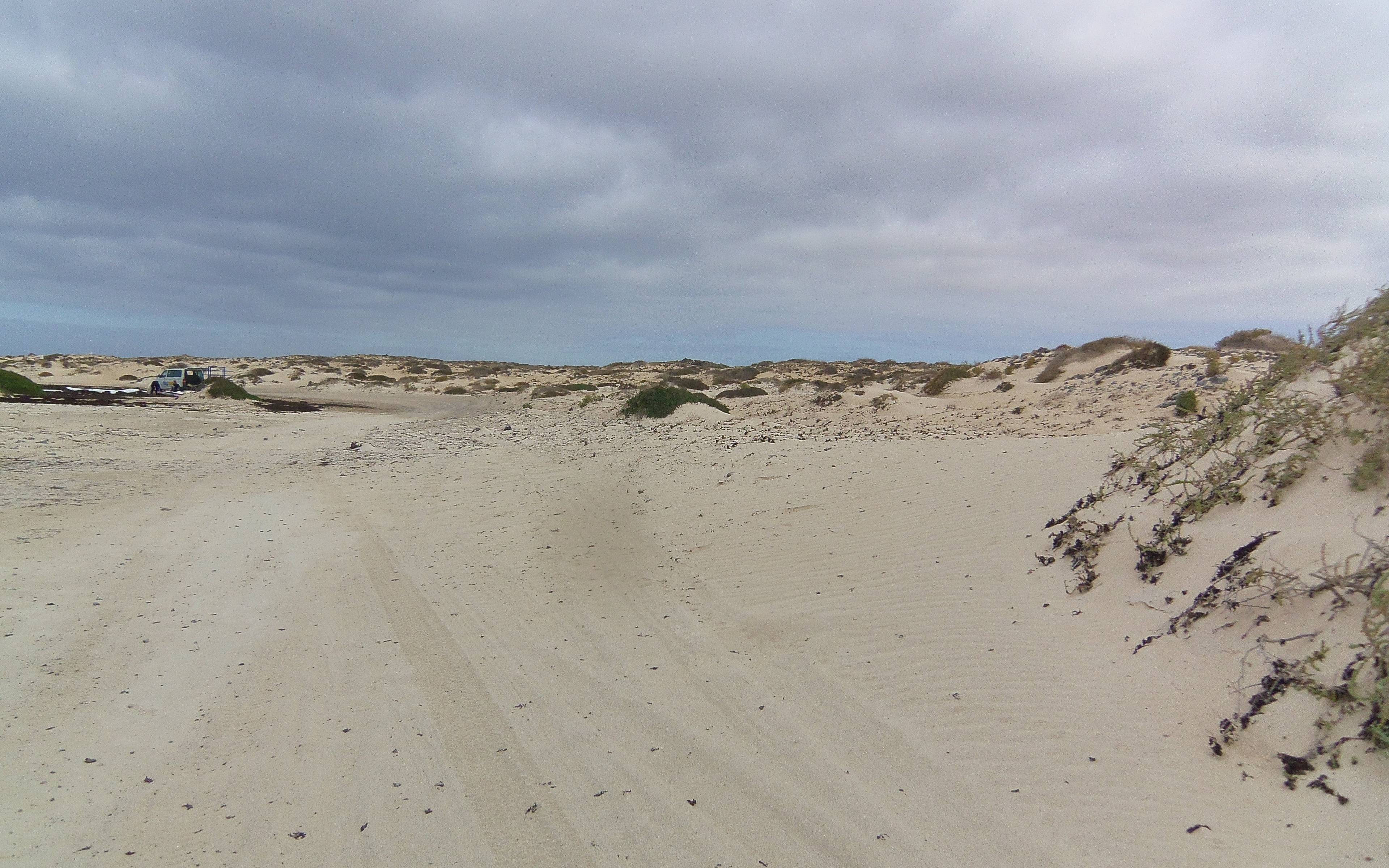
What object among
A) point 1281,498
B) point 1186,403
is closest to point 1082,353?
point 1186,403

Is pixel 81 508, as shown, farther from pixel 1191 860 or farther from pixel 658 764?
pixel 1191 860

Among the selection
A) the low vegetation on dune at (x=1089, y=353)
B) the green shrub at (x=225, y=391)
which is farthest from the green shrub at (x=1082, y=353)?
the green shrub at (x=225, y=391)

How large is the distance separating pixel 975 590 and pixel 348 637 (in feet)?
17.7

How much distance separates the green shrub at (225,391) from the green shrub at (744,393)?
19.1m

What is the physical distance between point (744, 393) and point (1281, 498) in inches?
897

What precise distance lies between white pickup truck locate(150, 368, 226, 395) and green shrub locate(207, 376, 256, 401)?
0.91 m

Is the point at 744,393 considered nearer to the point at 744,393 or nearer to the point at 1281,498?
the point at 744,393

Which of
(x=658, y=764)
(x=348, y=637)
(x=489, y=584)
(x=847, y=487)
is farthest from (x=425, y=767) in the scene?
(x=847, y=487)

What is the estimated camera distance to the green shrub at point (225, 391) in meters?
27.5

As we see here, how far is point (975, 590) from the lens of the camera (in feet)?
20.2

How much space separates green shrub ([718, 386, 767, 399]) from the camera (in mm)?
27500

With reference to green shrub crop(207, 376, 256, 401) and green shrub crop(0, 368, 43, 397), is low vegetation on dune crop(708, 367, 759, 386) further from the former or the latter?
green shrub crop(0, 368, 43, 397)

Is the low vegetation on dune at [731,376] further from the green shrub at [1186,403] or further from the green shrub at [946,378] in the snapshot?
the green shrub at [1186,403]

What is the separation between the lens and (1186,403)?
13.2m
